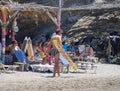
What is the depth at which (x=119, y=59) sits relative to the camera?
22203mm

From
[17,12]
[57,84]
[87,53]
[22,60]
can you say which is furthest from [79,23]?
[57,84]

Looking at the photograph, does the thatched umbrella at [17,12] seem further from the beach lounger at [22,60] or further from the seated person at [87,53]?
the seated person at [87,53]

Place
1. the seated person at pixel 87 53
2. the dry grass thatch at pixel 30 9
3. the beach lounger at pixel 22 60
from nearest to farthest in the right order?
the beach lounger at pixel 22 60, the dry grass thatch at pixel 30 9, the seated person at pixel 87 53

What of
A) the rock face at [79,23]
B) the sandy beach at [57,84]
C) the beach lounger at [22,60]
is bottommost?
the sandy beach at [57,84]

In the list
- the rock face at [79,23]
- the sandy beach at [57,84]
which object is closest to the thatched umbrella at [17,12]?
the sandy beach at [57,84]

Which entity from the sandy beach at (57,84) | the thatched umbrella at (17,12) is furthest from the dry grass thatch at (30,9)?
the sandy beach at (57,84)

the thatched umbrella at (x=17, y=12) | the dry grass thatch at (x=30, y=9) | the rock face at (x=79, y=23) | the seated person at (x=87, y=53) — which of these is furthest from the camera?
the rock face at (x=79, y=23)

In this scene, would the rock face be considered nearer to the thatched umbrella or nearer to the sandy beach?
the thatched umbrella

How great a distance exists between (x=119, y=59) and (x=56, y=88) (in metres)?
11.3

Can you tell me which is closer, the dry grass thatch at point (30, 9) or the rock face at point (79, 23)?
the dry grass thatch at point (30, 9)

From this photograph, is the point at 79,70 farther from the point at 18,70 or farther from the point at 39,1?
the point at 39,1

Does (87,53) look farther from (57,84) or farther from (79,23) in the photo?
(57,84)

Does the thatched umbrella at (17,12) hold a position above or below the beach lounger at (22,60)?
above

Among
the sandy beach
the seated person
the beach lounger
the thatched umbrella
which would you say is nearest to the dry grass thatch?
the thatched umbrella
